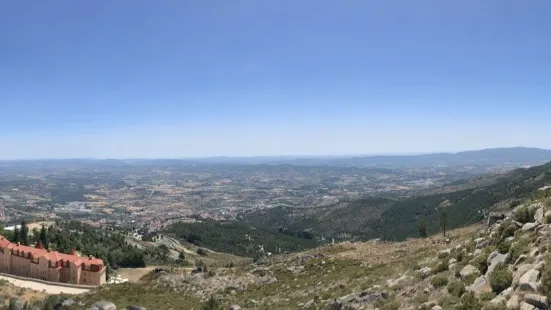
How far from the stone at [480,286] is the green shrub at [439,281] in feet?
7.07

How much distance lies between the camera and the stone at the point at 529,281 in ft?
47.5

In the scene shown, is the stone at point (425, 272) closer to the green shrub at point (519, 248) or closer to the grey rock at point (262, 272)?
the green shrub at point (519, 248)

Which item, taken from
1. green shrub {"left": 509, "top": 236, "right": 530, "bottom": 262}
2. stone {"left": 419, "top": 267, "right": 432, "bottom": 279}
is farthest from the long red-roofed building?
green shrub {"left": 509, "top": 236, "right": 530, "bottom": 262}

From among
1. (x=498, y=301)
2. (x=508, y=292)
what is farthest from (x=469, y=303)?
(x=508, y=292)

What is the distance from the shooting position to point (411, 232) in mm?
194750

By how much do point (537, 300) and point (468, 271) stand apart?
5980mm

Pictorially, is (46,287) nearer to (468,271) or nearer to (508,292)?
(468,271)

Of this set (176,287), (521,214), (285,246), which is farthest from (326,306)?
(285,246)

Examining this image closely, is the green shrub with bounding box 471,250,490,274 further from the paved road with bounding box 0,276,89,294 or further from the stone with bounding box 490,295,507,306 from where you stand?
the paved road with bounding box 0,276,89,294

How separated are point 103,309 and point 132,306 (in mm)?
2712

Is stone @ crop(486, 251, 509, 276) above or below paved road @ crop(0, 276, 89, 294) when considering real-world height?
above

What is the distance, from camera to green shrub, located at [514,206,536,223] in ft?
72.4

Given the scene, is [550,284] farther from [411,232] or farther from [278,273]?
[411,232]

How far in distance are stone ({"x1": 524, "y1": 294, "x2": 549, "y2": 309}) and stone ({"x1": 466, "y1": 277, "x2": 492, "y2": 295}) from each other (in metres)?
2.57
